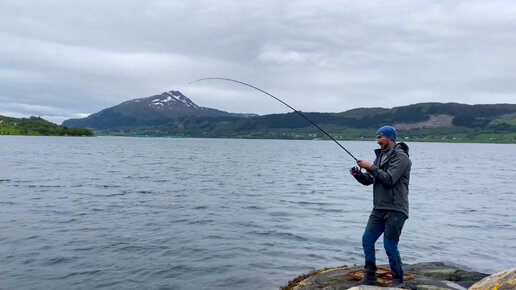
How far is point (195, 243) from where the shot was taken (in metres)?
17.1

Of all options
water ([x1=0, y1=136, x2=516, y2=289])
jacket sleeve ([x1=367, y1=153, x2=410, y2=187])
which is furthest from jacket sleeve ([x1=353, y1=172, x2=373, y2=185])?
water ([x1=0, y1=136, x2=516, y2=289])

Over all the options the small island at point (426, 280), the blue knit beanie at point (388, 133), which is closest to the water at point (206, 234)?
the small island at point (426, 280)

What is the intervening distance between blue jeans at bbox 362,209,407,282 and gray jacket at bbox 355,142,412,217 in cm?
16

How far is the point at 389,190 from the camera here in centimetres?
828

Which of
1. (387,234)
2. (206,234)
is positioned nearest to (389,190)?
(387,234)

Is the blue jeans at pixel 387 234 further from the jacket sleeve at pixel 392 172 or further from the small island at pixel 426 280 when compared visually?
the jacket sleeve at pixel 392 172

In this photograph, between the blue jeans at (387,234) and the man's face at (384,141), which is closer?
the blue jeans at (387,234)

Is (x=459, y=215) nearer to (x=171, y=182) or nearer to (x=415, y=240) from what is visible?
(x=415, y=240)

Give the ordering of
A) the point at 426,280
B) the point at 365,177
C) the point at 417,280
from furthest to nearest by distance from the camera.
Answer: the point at 426,280 → the point at 417,280 → the point at 365,177

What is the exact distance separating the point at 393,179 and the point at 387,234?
1.12m

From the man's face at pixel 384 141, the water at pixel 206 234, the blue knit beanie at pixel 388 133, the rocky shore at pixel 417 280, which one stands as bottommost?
the water at pixel 206 234

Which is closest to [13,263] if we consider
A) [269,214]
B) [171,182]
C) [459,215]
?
[269,214]

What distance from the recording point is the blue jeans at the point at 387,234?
27.2 ft

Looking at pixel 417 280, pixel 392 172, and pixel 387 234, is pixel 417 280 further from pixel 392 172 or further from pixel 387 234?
pixel 392 172
